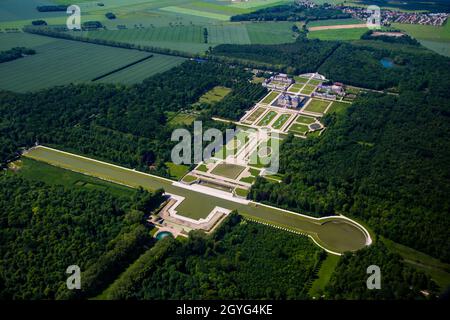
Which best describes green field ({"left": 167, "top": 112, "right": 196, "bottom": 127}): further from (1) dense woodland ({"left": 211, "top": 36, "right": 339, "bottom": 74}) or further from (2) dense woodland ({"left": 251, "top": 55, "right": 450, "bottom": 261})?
(1) dense woodland ({"left": 211, "top": 36, "right": 339, "bottom": 74})

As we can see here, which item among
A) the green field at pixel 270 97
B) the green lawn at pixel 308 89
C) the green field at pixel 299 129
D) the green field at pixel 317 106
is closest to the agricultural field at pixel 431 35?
the green lawn at pixel 308 89

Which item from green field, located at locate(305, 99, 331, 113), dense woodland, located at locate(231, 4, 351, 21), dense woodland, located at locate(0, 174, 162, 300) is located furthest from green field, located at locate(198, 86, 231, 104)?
dense woodland, located at locate(231, 4, 351, 21)

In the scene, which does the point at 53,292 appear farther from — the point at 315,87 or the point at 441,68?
the point at 441,68

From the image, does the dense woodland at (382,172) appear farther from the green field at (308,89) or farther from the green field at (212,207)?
the green field at (308,89)

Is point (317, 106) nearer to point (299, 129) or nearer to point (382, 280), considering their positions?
point (299, 129)

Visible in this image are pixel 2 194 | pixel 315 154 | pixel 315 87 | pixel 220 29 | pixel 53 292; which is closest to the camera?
pixel 53 292

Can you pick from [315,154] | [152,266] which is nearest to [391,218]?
[315,154]
